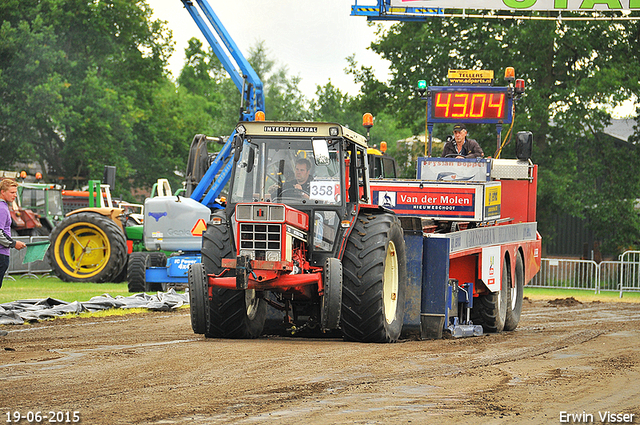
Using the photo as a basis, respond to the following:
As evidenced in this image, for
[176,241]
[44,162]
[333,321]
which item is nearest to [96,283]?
[176,241]

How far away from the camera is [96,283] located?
2122cm

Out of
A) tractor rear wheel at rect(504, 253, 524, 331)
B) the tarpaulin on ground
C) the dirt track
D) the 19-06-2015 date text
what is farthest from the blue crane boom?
the 19-06-2015 date text

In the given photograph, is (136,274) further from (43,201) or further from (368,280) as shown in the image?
(368,280)

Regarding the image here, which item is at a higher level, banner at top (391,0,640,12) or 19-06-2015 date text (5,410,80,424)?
banner at top (391,0,640,12)

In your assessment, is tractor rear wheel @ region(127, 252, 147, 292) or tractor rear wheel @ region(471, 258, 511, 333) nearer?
tractor rear wheel @ region(471, 258, 511, 333)

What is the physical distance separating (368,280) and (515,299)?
5.61 metres

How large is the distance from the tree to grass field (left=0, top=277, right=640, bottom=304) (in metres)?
5.46

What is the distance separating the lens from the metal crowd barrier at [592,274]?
24891 millimetres

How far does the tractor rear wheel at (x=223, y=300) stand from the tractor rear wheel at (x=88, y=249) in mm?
10934

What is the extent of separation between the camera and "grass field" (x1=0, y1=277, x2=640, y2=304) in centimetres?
1719

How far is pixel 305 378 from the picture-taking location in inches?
300

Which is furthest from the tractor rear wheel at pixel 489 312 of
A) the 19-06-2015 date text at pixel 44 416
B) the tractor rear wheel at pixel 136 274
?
the 19-06-2015 date text at pixel 44 416

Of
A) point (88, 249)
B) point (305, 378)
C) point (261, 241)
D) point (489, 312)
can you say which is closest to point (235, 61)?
point (88, 249)

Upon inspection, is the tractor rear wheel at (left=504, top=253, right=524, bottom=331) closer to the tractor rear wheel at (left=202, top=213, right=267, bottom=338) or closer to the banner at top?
the tractor rear wheel at (left=202, top=213, right=267, bottom=338)
